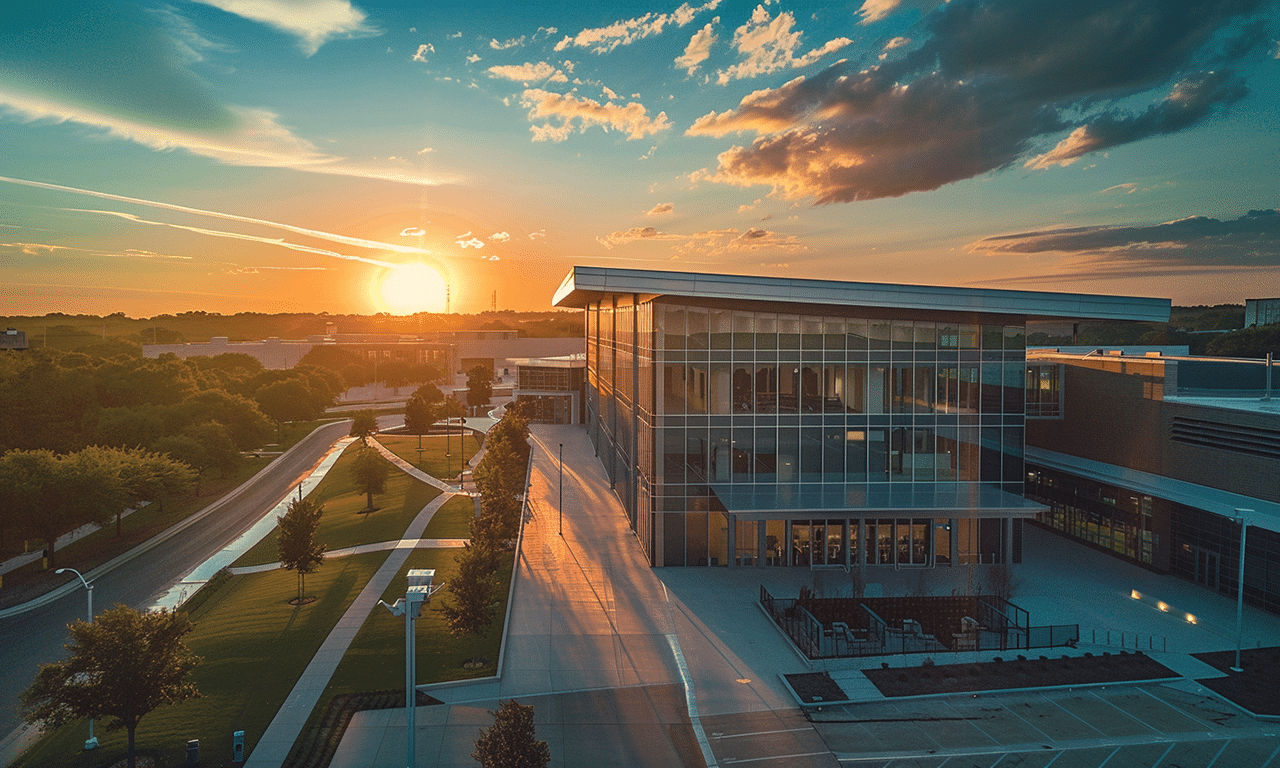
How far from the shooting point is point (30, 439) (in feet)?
191

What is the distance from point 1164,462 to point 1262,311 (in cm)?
6904

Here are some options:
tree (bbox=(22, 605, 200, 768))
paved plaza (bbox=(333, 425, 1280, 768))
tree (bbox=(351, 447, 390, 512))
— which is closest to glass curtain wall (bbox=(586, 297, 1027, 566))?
paved plaza (bbox=(333, 425, 1280, 768))

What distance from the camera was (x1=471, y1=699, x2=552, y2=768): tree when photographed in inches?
601

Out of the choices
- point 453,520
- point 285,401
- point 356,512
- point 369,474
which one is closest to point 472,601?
point 453,520

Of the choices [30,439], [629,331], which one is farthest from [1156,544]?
[30,439]

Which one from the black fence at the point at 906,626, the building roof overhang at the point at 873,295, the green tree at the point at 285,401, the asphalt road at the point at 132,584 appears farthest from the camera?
the green tree at the point at 285,401

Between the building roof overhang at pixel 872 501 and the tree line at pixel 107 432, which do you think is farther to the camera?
the tree line at pixel 107 432

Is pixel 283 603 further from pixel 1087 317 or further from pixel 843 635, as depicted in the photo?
pixel 1087 317

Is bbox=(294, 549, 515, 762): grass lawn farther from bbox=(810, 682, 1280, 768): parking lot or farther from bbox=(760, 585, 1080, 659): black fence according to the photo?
bbox=(810, 682, 1280, 768): parking lot

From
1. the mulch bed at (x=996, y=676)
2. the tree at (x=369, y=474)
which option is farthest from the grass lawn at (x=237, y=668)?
the mulch bed at (x=996, y=676)

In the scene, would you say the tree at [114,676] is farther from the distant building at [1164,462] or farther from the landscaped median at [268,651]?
the distant building at [1164,462]

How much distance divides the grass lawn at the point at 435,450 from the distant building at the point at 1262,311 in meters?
90.1

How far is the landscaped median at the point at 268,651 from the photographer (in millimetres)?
20125

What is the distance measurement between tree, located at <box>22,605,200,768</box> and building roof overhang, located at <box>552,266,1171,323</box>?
1957cm
